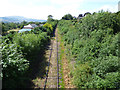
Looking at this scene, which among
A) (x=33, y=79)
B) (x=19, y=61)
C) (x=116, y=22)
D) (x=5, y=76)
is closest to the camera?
(x=5, y=76)

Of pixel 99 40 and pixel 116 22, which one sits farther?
pixel 116 22

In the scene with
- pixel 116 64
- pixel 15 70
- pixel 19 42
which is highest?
pixel 19 42

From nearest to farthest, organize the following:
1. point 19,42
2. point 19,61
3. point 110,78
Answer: point 110,78
point 19,61
point 19,42

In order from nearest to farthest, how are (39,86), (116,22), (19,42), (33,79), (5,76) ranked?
(5,76) < (39,86) < (33,79) < (19,42) < (116,22)

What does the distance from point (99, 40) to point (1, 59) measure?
6.93m

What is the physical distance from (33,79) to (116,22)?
9914 millimetres

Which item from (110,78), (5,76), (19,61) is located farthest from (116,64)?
(5,76)

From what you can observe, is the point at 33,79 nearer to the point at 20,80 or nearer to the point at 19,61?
the point at 20,80

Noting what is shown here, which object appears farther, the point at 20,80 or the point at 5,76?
the point at 20,80

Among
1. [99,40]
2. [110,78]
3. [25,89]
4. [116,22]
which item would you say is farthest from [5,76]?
[116,22]

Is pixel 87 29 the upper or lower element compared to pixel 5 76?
upper

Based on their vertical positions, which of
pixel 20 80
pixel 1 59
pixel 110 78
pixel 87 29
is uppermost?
pixel 87 29

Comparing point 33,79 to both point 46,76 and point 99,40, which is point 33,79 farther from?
point 99,40

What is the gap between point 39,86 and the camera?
5746mm
